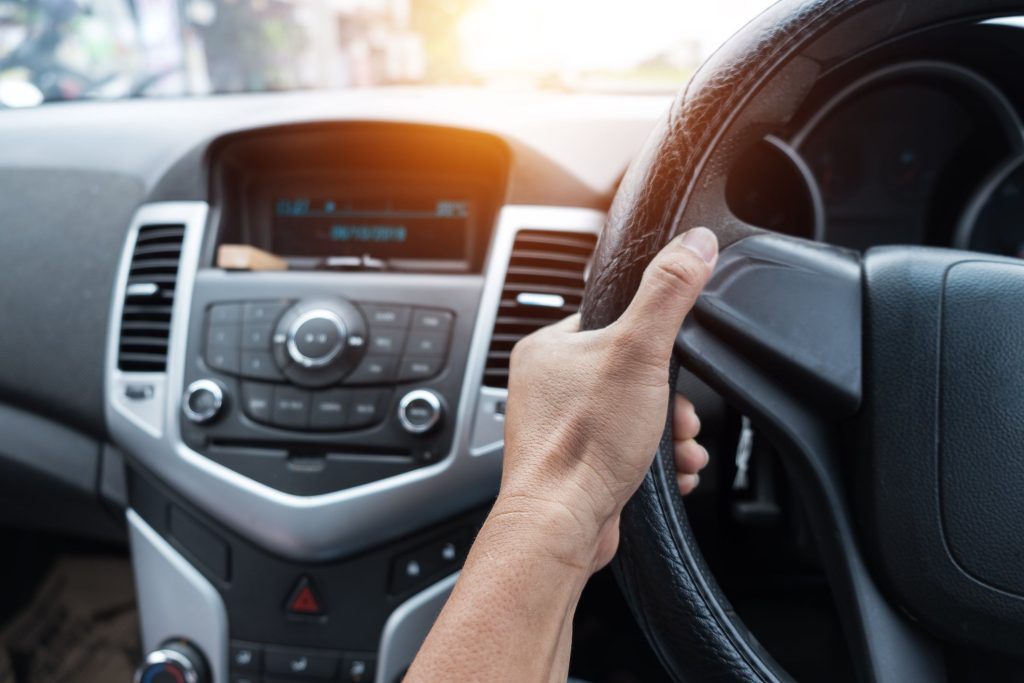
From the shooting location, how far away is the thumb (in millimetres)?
559

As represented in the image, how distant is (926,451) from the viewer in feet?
2.27

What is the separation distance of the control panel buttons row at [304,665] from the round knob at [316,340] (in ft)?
1.42

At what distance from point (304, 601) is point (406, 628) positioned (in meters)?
0.15

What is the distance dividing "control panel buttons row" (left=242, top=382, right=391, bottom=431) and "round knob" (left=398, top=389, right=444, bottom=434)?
0.04m

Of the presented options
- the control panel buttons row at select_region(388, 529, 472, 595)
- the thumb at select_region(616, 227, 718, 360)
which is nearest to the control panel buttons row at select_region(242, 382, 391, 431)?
the control panel buttons row at select_region(388, 529, 472, 595)

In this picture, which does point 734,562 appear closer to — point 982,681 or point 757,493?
point 757,493

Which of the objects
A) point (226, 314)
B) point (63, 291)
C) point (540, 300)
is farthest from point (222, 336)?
point (540, 300)

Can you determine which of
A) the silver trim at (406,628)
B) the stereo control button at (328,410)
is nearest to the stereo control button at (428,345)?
the stereo control button at (328,410)

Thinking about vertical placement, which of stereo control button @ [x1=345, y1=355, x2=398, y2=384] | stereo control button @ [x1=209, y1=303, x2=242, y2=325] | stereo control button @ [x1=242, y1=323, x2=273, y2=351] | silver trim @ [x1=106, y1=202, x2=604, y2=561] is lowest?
silver trim @ [x1=106, y1=202, x2=604, y2=561]

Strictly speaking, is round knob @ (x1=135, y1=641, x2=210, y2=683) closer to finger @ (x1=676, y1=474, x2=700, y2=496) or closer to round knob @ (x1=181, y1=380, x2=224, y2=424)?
round knob @ (x1=181, y1=380, x2=224, y2=424)

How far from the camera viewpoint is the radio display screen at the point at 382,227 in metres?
1.19

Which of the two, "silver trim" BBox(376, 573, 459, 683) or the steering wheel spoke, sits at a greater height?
the steering wheel spoke

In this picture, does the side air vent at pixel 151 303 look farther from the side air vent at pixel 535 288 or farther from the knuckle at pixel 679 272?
the knuckle at pixel 679 272

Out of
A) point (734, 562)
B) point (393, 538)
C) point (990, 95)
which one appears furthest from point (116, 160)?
point (990, 95)
